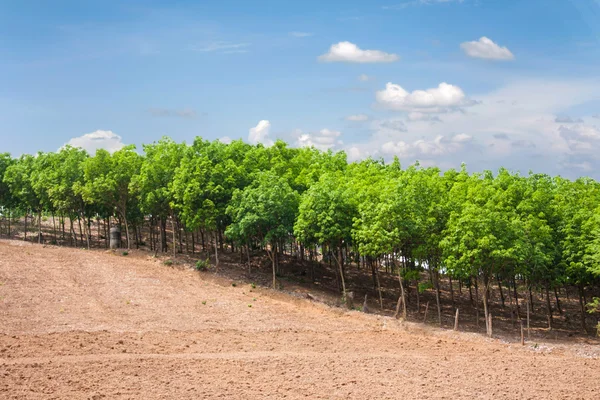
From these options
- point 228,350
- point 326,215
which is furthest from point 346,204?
point 228,350

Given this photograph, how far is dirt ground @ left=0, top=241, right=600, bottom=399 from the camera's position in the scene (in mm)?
26625

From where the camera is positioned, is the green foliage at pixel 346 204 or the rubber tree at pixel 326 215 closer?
the green foliage at pixel 346 204

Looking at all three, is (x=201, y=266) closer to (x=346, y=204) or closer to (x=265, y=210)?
(x=265, y=210)

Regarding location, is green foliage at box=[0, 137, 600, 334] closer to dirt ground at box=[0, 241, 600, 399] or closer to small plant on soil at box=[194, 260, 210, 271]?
small plant on soil at box=[194, 260, 210, 271]

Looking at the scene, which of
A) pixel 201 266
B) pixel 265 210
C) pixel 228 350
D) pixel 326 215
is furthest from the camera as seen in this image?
pixel 201 266

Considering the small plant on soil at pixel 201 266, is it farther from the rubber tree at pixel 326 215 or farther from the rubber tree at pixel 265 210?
the rubber tree at pixel 326 215

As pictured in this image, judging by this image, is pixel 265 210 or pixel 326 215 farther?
pixel 265 210

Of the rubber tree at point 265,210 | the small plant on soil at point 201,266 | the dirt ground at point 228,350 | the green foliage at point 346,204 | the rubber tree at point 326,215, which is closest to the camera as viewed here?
the dirt ground at point 228,350

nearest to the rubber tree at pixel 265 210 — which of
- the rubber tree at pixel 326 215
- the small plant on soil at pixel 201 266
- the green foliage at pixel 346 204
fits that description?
the green foliage at pixel 346 204

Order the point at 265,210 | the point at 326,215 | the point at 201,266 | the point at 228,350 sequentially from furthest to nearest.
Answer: the point at 201,266
the point at 265,210
the point at 326,215
the point at 228,350

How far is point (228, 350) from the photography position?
32812 millimetres

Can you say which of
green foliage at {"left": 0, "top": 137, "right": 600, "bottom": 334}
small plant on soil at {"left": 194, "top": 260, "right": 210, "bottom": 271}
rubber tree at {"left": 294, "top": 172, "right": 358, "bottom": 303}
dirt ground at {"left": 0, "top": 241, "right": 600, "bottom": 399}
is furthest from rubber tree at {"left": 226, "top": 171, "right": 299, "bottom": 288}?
small plant on soil at {"left": 194, "top": 260, "right": 210, "bottom": 271}

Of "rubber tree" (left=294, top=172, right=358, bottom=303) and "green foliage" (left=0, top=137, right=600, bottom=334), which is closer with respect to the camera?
"green foliage" (left=0, top=137, right=600, bottom=334)

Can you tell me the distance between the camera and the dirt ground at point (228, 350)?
26625 mm
